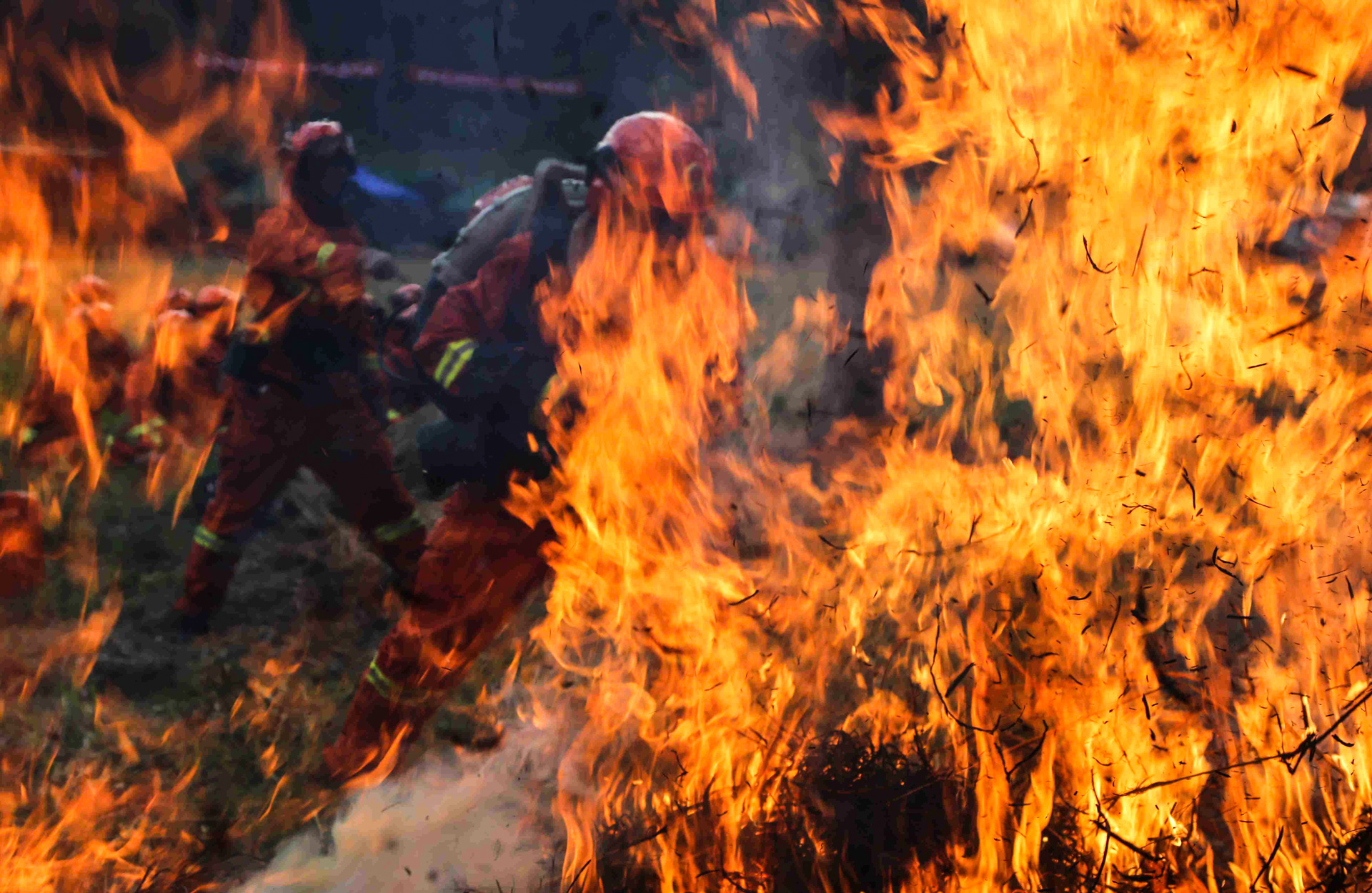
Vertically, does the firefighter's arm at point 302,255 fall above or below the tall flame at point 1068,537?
above

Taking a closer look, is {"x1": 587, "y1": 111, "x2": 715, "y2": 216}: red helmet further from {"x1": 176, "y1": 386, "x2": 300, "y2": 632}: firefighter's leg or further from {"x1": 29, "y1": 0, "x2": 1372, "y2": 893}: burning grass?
{"x1": 176, "y1": 386, "x2": 300, "y2": 632}: firefighter's leg

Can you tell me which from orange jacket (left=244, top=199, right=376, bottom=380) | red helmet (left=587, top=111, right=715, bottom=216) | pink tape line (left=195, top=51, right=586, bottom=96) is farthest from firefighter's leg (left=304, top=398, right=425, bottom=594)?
pink tape line (left=195, top=51, right=586, bottom=96)

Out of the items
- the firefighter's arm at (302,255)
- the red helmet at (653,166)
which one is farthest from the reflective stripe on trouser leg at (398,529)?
the red helmet at (653,166)

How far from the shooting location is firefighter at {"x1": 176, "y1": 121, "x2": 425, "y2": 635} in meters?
4.42

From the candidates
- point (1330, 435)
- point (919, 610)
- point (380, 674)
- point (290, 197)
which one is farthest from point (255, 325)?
point (1330, 435)

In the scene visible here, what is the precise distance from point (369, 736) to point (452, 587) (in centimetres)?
72

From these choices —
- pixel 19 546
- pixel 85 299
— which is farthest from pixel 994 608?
pixel 85 299

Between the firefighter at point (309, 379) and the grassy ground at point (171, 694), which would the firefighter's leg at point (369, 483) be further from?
the grassy ground at point (171, 694)

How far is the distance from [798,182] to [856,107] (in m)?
0.72

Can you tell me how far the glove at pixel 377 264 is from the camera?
15.1 ft

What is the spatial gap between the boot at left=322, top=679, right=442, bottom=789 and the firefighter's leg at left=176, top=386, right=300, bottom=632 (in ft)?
4.49

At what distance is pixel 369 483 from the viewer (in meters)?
4.59

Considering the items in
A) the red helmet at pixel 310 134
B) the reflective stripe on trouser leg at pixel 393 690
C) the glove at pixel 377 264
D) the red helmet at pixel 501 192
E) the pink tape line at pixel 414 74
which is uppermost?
the pink tape line at pixel 414 74

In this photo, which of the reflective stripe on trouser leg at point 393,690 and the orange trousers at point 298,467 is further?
the orange trousers at point 298,467
